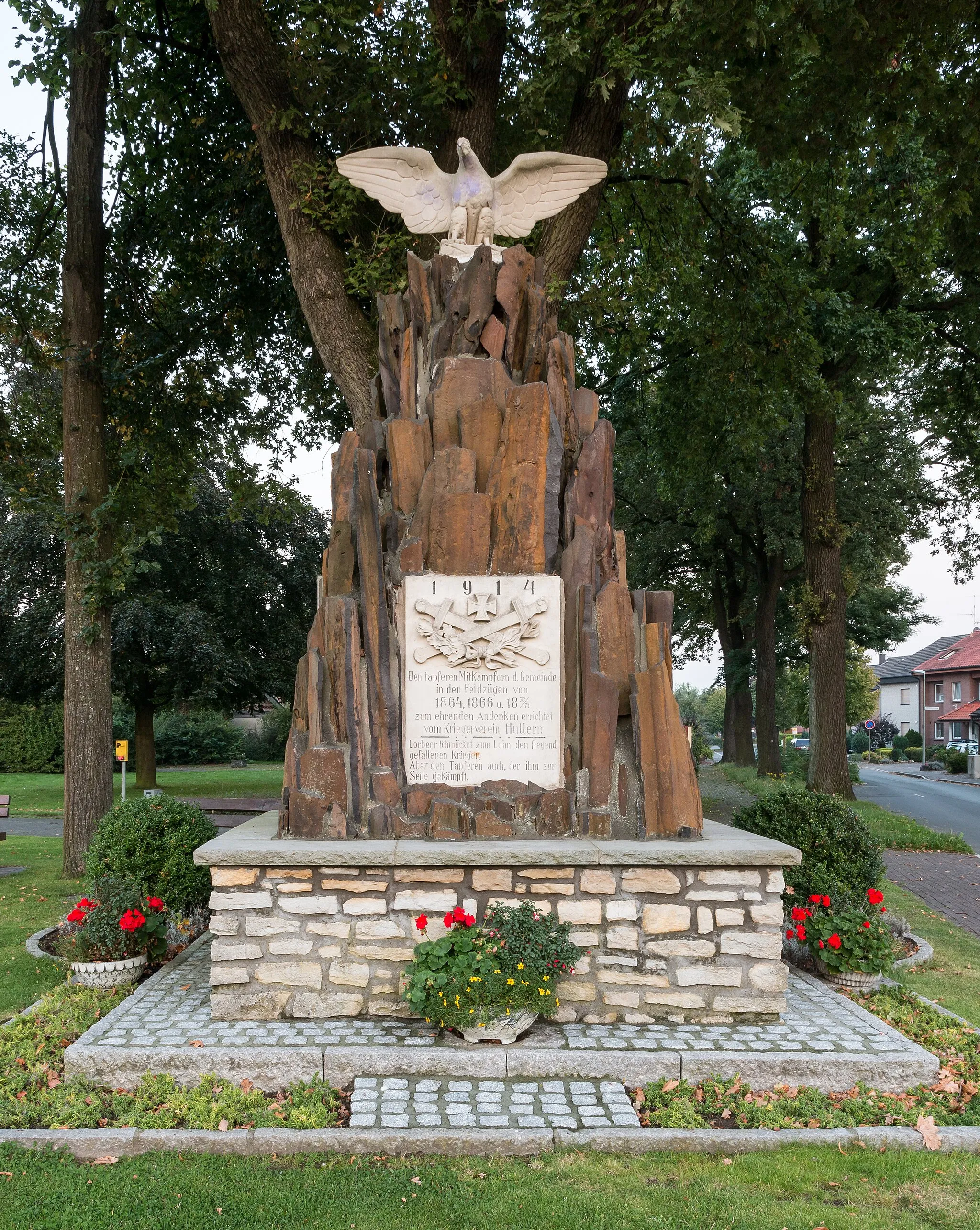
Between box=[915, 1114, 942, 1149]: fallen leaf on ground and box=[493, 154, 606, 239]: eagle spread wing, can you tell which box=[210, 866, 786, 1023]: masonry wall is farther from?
box=[493, 154, 606, 239]: eagle spread wing

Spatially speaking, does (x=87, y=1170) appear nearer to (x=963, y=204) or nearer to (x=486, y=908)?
(x=486, y=908)

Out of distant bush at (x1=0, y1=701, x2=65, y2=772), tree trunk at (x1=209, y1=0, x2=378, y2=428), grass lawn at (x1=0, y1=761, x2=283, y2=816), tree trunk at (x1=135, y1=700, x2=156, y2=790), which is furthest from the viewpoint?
distant bush at (x1=0, y1=701, x2=65, y2=772)

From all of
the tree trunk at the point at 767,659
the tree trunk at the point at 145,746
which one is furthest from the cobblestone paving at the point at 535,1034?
the tree trunk at the point at 145,746

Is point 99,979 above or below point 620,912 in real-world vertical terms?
below

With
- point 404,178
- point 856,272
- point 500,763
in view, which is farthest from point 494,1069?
point 856,272

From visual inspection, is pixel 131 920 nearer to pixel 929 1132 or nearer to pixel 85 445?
pixel 929 1132

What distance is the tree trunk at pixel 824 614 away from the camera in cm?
1560

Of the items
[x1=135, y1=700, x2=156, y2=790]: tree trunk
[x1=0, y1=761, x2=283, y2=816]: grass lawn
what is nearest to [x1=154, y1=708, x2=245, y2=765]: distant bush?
[x1=0, y1=761, x2=283, y2=816]: grass lawn

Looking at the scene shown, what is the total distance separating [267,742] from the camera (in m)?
36.7

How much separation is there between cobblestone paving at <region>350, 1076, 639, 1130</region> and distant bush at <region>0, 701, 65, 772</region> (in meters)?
28.1

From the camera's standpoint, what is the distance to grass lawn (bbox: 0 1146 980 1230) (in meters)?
3.60

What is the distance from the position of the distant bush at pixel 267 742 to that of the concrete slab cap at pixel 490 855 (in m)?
30.7

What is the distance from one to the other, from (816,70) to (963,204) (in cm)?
215

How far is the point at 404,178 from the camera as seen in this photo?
7.48 m
